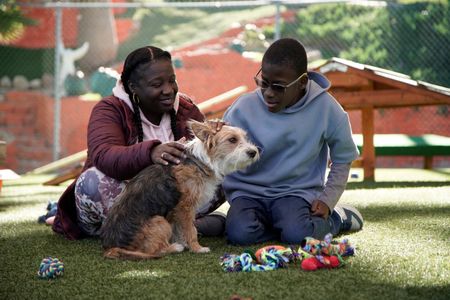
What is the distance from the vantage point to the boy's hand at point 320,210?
4.73 metres

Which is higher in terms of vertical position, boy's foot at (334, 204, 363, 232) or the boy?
the boy

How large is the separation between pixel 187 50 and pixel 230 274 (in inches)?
521

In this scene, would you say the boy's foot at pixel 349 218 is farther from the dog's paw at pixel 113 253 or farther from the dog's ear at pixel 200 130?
the dog's paw at pixel 113 253

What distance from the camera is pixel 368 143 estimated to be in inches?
341

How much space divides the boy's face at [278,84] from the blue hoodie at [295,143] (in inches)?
6.1

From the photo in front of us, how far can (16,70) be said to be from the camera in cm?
1631

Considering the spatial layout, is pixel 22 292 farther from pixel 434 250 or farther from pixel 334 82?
pixel 334 82

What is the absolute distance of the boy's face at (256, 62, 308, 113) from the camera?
4.62 metres

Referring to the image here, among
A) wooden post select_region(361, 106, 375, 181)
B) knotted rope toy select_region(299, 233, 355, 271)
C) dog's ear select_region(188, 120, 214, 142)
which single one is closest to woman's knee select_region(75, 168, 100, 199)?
dog's ear select_region(188, 120, 214, 142)

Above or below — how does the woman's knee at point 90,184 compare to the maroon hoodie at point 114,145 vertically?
below

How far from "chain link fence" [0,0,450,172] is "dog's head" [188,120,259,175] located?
6425 millimetres

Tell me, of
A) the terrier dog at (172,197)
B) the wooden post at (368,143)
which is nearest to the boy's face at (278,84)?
the terrier dog at (172,197)

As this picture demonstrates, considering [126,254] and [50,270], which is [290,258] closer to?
[126,254]

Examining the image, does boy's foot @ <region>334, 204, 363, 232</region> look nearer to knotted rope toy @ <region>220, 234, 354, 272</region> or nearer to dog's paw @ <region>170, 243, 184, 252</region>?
knotted rope toy @ <region>220, 234, 354, 272</region>
